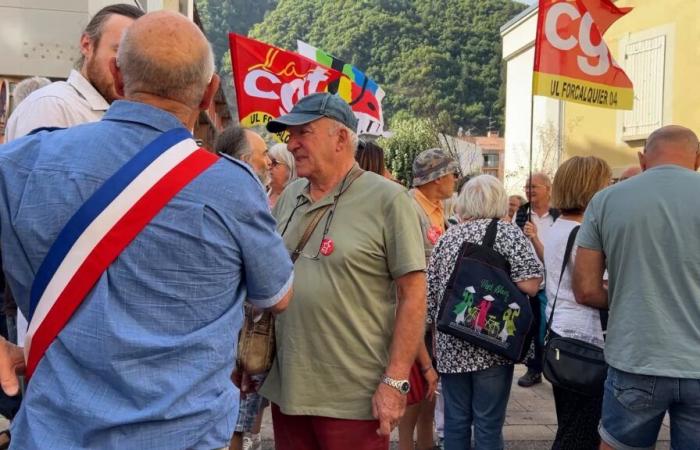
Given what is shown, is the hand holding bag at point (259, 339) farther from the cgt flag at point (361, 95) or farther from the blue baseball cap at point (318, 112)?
the cgt flag at point (361, 95)

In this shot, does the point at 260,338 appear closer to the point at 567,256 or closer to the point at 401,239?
the point at 401,239

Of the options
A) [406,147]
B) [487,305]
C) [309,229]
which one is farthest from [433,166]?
[406,147]

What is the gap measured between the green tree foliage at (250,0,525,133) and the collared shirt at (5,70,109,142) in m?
73.5

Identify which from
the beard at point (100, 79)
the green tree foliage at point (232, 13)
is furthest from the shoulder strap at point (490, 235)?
the green tree foliage at point (232, 13)

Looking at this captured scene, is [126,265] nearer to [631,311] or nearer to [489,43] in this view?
[631,311]

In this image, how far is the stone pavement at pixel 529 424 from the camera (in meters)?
4.83

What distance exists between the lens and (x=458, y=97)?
262 ft

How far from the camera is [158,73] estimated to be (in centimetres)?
157

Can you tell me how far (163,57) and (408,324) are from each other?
1.49 m

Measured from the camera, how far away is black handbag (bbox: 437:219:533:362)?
143 inches

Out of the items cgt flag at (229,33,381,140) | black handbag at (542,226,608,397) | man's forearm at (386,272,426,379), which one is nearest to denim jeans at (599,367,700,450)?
black handbag at (542,226,608,397)

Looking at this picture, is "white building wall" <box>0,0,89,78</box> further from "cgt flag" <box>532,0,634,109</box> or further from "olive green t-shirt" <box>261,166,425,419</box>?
"olive green t-shirt" <box>261,166,425,419</box>

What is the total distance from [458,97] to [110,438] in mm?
80962

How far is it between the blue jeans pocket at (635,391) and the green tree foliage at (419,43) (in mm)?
72523
